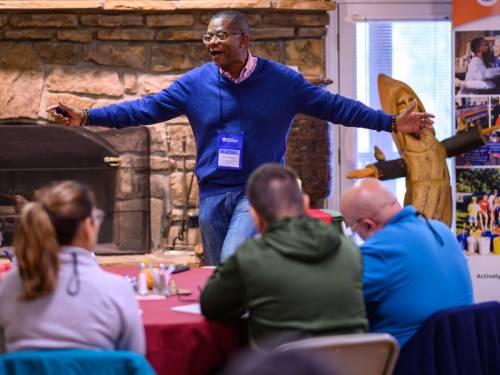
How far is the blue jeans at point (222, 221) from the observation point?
→ 365cm

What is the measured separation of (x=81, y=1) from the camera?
17.7ft

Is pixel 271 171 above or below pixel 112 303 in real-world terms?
above

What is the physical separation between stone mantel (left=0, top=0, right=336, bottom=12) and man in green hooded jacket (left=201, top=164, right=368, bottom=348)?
320 centimetres

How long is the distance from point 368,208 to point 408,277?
29 cm

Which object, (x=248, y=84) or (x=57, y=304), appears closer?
(x=57, y=304)

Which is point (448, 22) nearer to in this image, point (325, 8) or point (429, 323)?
point (325, 8)

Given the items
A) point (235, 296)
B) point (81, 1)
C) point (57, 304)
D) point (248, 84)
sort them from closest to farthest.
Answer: point (57, 304)
point (235, 296)
point (248, 84)
point (81, 1)

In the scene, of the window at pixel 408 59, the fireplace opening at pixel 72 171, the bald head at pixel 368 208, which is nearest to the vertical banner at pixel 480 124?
the window at pixel 408 59

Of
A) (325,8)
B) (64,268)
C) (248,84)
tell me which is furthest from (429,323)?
(325,8)

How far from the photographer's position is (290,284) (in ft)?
7.53

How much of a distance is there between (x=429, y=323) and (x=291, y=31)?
3.45 meters

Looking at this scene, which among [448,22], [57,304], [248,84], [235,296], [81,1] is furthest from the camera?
[448,22]

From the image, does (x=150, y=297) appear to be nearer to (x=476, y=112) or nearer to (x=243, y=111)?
(x=243, y=111)

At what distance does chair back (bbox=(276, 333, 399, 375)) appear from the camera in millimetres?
2107
